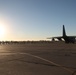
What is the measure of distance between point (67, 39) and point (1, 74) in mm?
83946

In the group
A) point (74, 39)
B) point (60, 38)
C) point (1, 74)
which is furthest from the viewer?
point (60, 38)

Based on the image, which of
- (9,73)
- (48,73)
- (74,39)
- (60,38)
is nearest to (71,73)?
(48,73)

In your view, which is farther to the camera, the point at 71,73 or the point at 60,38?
the point at 60,38

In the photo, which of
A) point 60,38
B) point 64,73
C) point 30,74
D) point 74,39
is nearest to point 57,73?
point 64,73

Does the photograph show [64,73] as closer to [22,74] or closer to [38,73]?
[38,73]

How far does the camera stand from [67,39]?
93.0 meters

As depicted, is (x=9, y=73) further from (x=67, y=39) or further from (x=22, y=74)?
(x=67, y=39)

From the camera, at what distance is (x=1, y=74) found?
34.0 ft

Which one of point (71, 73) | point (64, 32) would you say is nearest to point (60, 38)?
point (64, 32)

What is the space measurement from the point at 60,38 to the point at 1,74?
293 ft

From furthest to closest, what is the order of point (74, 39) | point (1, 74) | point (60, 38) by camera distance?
point (60, 38) → point (74, 39) → point (1, 74)

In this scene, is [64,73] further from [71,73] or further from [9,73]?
[9,73]

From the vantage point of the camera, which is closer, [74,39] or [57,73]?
[57,73]

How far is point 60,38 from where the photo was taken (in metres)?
98.9
